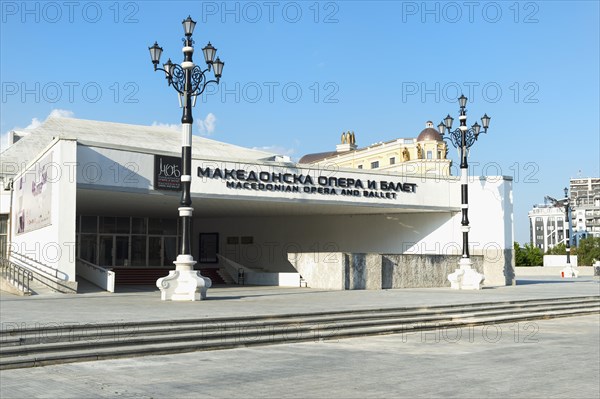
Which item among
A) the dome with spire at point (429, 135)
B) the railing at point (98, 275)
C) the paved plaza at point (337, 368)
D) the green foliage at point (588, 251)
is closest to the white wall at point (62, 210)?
the railing at point (98, 275)

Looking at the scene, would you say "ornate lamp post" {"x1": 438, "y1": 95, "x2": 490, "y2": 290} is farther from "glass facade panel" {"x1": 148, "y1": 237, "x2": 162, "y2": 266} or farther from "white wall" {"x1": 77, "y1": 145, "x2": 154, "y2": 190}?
"glass facade panel" {"x1": 148, "y1": 237, "x2": 162, "y2": 266}

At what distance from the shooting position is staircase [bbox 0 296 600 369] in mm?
10820

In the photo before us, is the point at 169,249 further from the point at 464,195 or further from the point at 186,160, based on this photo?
the point at 186,160

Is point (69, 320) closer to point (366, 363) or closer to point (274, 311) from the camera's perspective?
point (274, 311)

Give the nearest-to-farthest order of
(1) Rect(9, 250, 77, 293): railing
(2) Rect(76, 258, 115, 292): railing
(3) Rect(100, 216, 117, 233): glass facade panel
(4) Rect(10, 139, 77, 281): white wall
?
(1) Rect(9, 250, 77, 293): railing, (4) Rect(10, 139, 77, 281): white wall, (2) Rect(76, 258, 115, 292): railing, (3) Rect(100, 216, 117, 233): glass facade panel

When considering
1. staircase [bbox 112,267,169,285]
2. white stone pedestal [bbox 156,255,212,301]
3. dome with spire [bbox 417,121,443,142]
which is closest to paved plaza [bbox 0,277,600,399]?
white stone pedestal [bbox 156,255,212,301]

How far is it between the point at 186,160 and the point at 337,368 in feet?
33.4

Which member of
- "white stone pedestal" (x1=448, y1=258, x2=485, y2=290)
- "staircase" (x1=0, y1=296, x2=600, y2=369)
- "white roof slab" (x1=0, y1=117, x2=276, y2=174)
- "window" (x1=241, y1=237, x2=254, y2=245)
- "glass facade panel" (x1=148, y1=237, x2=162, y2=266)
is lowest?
"staircase" (x1=0, y1=296, x2=600, y2=369)

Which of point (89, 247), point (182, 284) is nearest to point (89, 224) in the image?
point (89, 247)

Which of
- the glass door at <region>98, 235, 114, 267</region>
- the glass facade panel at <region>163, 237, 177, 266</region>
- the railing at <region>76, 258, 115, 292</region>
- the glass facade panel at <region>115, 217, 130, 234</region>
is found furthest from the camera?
the glass facade panel at <region>163, 237, 177, 266</region>

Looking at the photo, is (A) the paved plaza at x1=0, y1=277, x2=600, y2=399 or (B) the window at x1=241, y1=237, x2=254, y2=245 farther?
(B) the window at x1=241, y1=237, x2=254, y2=245

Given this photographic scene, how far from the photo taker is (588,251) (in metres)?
105

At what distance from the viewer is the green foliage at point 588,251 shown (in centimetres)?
10128

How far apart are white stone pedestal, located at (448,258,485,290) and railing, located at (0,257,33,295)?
16.4 meters
